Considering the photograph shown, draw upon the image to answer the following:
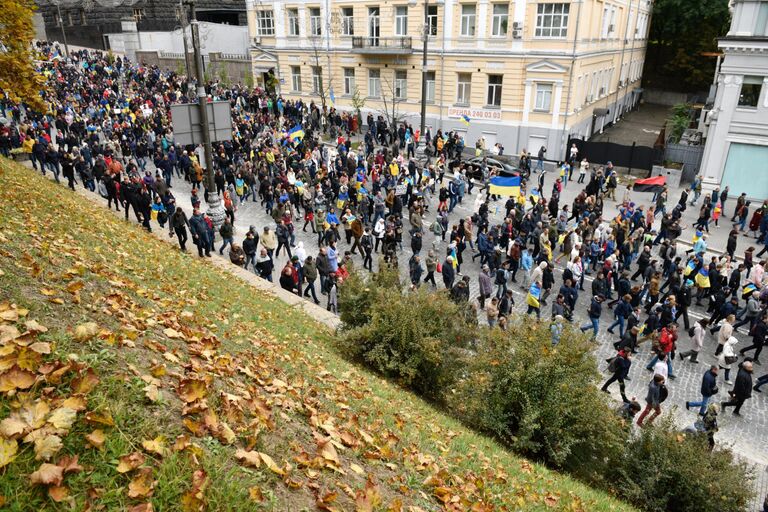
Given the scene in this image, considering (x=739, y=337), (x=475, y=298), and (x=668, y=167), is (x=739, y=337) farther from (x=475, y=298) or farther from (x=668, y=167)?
(x=668, y=167)

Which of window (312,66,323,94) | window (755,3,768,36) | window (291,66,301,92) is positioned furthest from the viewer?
window (291,66,301,92)

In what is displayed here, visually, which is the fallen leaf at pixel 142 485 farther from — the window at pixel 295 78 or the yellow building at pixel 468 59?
the window at pixel 295 78

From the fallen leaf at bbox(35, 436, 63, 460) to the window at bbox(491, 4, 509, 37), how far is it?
32161 mm

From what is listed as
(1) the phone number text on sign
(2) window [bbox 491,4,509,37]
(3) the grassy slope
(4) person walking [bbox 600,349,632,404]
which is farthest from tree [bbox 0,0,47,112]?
(1) the phone number text on sign

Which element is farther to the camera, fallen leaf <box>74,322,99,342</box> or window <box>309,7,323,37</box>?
window <box>309,7,323,37</box>

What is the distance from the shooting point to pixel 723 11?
4512cm

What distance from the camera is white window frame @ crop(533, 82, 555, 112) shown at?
100ft

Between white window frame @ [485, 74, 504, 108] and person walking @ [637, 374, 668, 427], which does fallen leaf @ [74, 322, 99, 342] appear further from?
white window frame @ [485, 74, 504, 108]

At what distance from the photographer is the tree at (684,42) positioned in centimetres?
4694

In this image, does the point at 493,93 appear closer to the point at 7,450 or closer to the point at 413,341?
the point at 413,341

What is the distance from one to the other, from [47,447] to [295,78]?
4219cm

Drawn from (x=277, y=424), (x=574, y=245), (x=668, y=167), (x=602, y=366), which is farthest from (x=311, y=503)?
(x=668, y=167)

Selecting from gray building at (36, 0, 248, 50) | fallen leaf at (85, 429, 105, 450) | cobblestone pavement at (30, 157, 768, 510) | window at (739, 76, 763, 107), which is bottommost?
cobblestone pavement at (30, 157, 768, 510)

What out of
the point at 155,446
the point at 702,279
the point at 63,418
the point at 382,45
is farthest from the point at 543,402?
the point at 382,45
